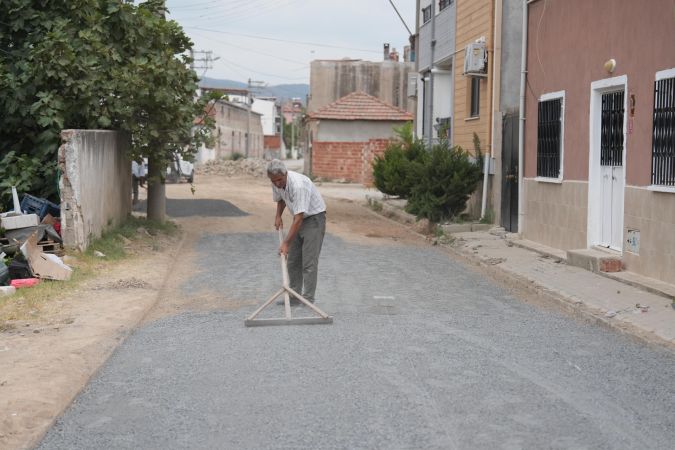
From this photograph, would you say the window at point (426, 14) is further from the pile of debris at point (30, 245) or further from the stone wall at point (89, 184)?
the pile of debris at point (30, 245)

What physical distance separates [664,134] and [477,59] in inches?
311

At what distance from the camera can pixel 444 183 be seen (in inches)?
722

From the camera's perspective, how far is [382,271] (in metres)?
12.4

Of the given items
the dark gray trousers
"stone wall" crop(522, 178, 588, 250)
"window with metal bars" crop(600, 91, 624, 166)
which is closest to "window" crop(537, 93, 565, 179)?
"stone wall" crop(522, 178, 588, 250)

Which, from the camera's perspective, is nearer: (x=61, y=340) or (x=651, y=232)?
(x=61, y=340)

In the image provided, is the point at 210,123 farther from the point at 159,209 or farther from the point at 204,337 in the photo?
the point at 204,337

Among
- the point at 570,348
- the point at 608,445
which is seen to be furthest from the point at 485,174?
the point at 608,445

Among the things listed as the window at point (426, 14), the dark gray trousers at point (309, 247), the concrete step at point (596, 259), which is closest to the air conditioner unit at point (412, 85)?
the window at point (426, 14)

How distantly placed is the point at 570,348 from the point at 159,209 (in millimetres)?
12075

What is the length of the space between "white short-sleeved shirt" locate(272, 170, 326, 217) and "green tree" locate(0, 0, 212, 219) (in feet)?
21.5

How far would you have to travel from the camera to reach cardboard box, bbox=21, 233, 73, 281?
11.0 meters

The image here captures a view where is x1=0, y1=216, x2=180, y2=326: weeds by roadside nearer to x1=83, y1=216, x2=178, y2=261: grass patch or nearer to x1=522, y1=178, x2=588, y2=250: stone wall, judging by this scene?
x1=83, y1=216, x2=178, y2=261: grass patch

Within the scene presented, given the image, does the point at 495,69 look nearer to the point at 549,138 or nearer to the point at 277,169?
the point at 549,138

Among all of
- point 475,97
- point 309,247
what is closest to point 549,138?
point 475,97
